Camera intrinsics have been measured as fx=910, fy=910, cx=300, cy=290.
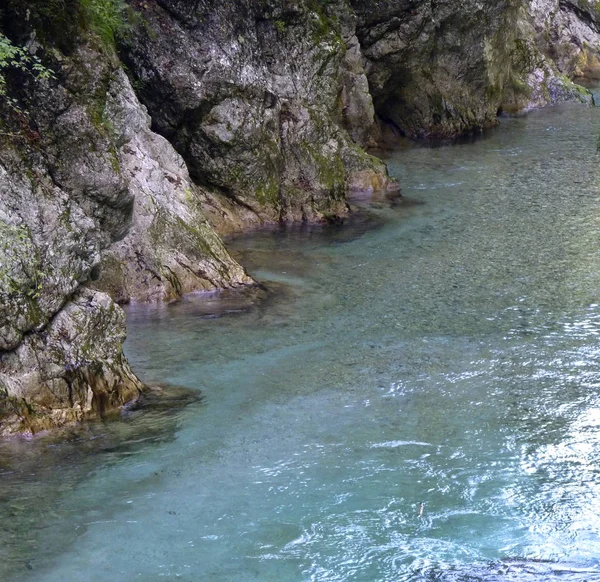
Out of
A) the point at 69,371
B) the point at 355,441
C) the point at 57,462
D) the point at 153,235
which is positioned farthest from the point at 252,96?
the point at 57,462

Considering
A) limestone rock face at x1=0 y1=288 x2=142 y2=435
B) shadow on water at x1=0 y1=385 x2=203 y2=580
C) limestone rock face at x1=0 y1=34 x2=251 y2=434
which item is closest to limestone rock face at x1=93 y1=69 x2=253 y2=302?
limestone rock face at x1=0 y1=34 x2=251 y2=434

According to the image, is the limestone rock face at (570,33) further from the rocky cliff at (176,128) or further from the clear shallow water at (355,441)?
Answer: the clear shallow water at (355,441)

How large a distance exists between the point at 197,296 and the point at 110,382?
3897mm

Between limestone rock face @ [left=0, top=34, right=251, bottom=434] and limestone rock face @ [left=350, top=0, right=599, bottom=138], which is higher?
limestone rock face @ [left=350, top=0, right=599, bottom=138]

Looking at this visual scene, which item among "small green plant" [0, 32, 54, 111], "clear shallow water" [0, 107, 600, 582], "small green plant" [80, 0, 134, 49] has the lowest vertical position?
"clear shallow water" [0, 107, 600, 582]

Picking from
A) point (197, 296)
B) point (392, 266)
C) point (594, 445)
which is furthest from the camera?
point (392, 266)

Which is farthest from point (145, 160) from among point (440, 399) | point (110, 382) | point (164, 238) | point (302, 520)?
point (302, 520)

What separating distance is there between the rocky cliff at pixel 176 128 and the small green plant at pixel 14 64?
0.04 metres

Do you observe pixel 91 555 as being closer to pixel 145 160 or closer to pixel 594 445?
pixel 594 445

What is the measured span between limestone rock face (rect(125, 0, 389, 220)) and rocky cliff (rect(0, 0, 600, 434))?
0.03m

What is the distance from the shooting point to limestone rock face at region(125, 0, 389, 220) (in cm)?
1617

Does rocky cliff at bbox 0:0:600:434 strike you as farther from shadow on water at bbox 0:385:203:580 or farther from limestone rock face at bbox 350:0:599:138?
shadow on water at bbox 0:385:203:580

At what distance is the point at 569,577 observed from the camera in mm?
6180

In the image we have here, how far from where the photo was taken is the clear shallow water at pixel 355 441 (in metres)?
6.57
